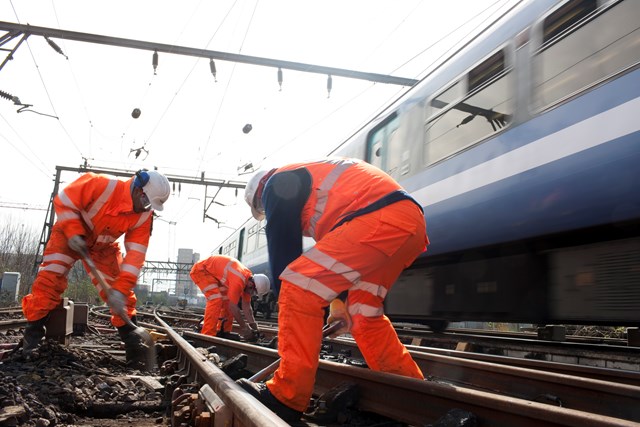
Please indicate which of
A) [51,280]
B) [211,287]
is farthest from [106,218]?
[211,287]

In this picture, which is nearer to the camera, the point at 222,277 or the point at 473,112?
the point at 473,112

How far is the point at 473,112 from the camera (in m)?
4.94

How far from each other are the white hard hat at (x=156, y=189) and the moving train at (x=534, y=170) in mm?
2731

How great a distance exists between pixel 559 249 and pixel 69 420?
3634 mm

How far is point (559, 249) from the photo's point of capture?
13.2ft

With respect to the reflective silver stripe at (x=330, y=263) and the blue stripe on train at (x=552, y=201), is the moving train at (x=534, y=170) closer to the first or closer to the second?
the blue stripe on train at (x=552, y=201)

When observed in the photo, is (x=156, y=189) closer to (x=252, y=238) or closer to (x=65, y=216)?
(x=65, y=216)

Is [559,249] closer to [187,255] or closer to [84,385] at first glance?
[84,385]

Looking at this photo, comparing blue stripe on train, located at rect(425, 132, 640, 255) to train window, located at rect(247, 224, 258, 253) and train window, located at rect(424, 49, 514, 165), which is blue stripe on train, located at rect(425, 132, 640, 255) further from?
train window, located at rect(247, 224, 258, 253)

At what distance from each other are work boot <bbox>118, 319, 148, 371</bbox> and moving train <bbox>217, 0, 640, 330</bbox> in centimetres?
300

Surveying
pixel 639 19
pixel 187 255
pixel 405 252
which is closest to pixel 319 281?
pixel 405 252

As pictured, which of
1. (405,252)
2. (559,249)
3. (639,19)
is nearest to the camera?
(405,252)

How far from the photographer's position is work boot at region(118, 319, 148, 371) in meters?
4.77

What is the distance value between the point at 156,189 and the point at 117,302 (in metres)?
1.15
